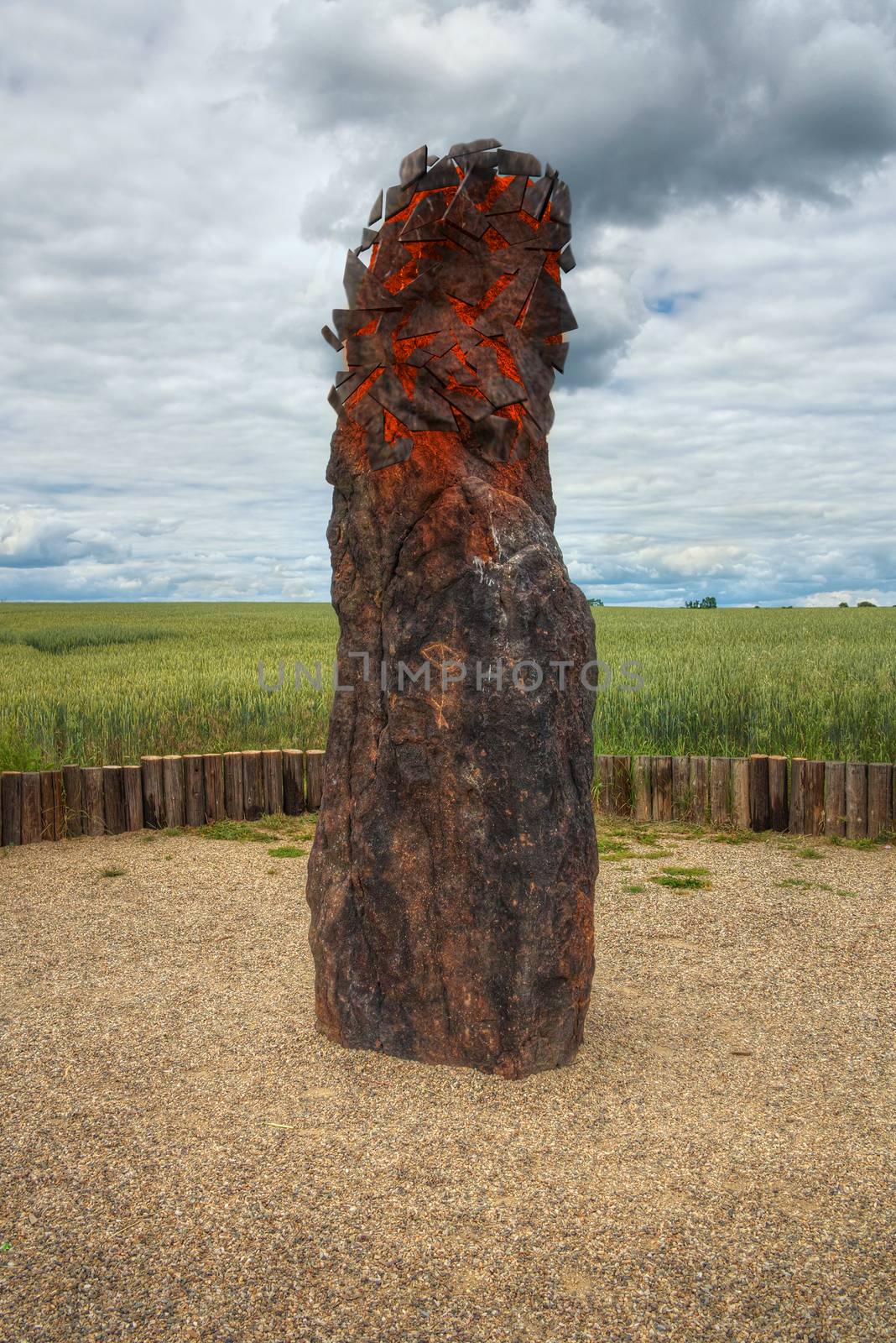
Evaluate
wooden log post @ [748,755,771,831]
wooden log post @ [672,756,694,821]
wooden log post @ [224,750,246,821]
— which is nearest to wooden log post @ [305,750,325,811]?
wooden log post @ [224,750,246,821]

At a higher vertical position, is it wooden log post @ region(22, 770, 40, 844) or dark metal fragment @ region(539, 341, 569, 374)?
dark metal fragment @ region(539, 341, 569, 374)

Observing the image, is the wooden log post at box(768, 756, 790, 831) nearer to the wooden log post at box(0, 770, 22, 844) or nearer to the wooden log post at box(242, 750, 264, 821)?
the wooden log post at box(242, 750, 264, 821)

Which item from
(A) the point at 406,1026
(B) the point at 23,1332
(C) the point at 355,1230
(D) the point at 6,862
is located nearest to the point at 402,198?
(A) the point at 406,1026

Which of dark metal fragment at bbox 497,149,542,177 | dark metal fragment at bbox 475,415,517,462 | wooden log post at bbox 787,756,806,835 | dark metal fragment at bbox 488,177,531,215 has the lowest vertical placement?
wooden log post at bbox 787,756,806,835

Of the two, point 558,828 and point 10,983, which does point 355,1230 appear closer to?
point 558,828

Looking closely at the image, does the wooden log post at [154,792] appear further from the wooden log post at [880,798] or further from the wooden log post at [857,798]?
the wooden log post at [880,798]

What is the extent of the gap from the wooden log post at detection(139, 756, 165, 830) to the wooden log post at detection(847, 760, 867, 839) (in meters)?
5.47

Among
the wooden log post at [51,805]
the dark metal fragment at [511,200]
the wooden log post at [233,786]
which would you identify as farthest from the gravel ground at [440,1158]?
the dark metal fragment at [511,200]

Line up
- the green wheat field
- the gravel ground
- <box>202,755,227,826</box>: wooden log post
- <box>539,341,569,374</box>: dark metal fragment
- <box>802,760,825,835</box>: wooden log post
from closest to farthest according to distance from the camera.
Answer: the gravel ground < <box>539,341,569,374</box>: dark metal fragment < <box>802,760,825,835</box>: wooden log post < <box>202,755,227,826</box>: wooden log post < the green wheat field

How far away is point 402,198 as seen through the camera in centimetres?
388

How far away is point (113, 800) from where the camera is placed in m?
8.02

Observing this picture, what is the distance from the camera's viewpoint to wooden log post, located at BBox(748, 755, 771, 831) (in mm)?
7980

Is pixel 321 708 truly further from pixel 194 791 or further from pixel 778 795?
pixel 778 795

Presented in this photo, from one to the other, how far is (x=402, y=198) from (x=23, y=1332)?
3.92 metres
